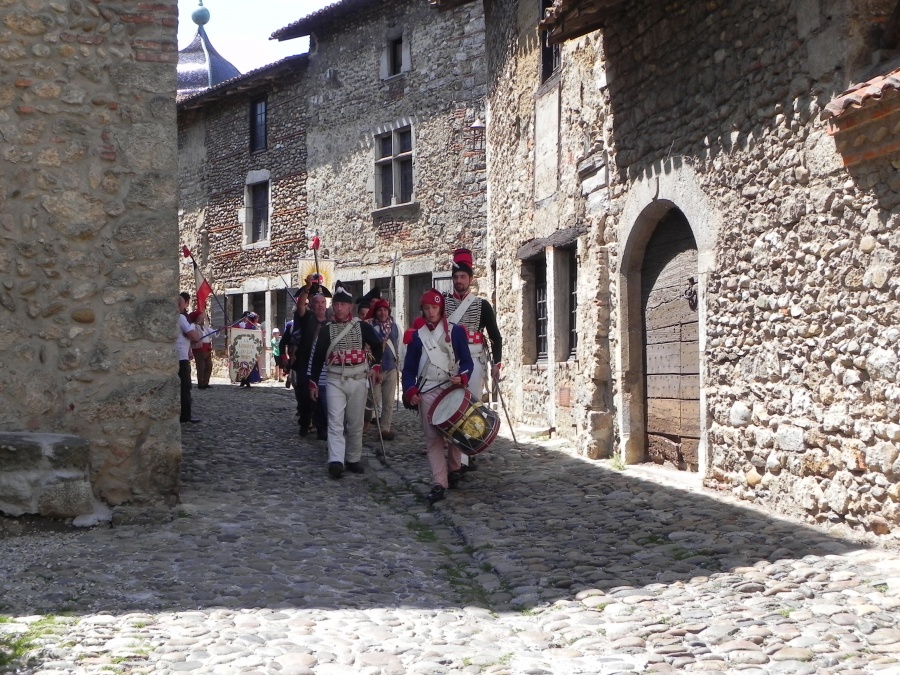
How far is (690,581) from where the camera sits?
502cm

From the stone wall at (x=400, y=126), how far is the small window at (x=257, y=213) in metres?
2.18

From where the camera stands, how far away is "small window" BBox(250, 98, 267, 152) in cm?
2373

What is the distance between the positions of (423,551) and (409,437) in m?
4.98

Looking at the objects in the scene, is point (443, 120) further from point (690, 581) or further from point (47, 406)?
point (690, 581)

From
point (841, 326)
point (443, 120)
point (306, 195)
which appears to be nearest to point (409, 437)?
point (841, 326)

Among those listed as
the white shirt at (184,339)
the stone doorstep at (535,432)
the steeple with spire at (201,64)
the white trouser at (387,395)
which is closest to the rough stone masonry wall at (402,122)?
the stone doorstep at (535,432)

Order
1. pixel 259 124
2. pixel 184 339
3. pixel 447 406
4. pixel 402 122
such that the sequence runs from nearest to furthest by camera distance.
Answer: pixel 447 406 < pixel 184 339 < pixel 402 122 < pixel 259 124

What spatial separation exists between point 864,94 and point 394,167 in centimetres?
1504

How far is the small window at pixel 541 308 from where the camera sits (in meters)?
12.2

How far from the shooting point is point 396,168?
19.9 metres

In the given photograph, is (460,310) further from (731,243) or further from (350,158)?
(350,158)

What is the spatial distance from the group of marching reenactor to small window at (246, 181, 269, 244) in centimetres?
1412

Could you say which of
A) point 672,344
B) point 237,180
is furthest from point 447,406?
point 237,180

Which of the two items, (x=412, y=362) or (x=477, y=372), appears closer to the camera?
(x=412, y=362)
